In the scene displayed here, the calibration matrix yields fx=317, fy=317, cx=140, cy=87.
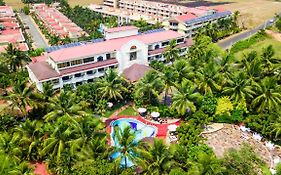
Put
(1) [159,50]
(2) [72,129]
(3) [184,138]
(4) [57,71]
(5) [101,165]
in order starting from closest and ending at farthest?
(5) [101,165]
(2) [72,129]
(3) [184,138]
(4) [57,71]
(1) [159,50]

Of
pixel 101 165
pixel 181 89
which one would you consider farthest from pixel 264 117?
pixel 101 165

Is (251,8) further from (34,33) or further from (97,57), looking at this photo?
Result: (97,57)

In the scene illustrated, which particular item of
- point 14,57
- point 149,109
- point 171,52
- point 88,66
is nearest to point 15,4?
point 14,57

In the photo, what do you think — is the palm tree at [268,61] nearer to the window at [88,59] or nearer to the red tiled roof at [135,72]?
the red tiled roof at [135,72]

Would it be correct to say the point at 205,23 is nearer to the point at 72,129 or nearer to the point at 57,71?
the point at 57,71

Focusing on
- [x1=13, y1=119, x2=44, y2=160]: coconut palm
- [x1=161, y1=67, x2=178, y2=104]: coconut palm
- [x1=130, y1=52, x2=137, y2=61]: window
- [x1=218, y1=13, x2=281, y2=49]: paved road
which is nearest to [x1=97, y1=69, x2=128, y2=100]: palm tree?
[x1=161, y1=67, x2=178, y2=104]: coconut palm

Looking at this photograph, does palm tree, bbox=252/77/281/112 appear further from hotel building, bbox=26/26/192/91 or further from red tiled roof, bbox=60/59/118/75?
red tiled roof, bbox=60/59/118/75
